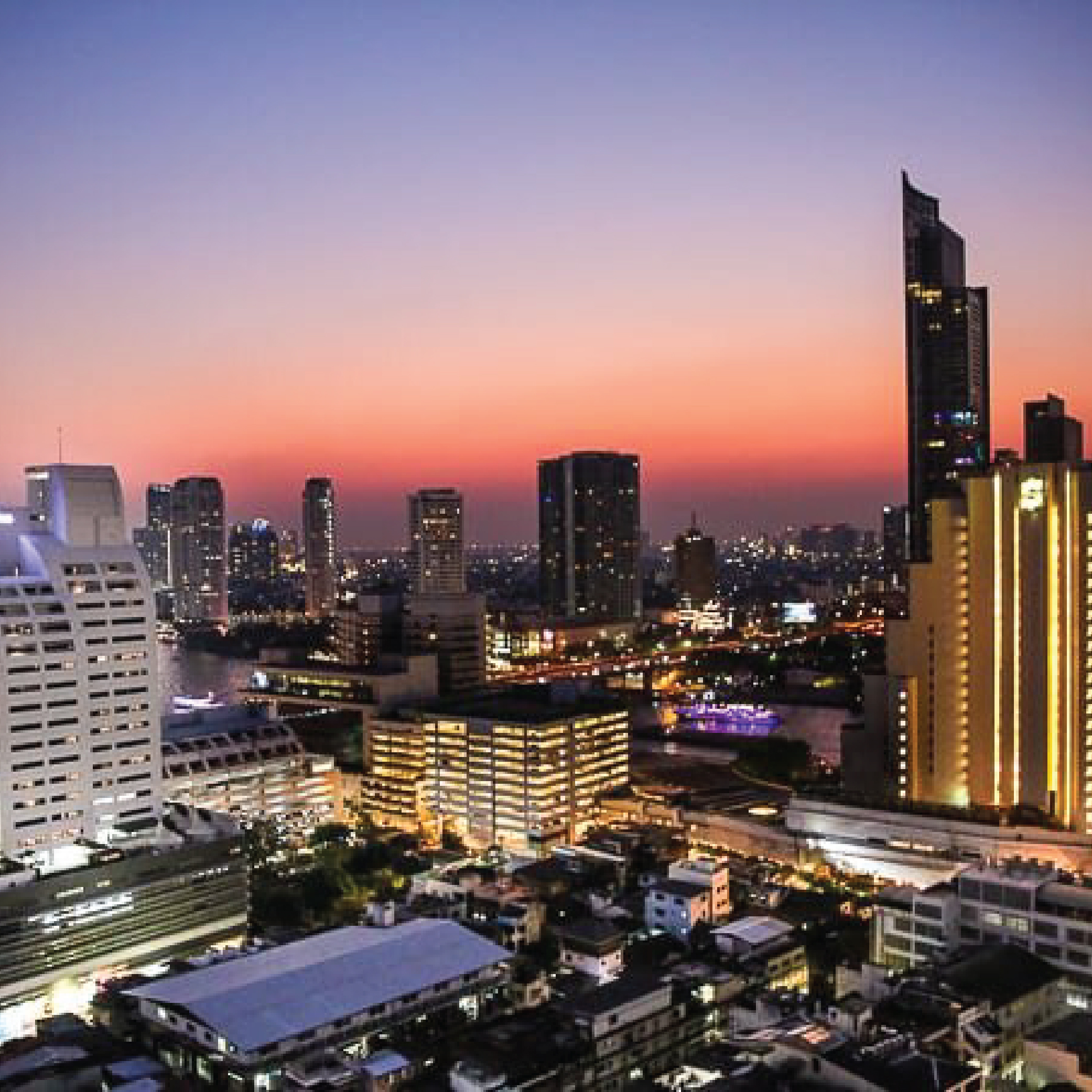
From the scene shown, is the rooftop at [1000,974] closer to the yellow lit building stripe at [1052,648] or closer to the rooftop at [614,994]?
the rooftop at [614,994]

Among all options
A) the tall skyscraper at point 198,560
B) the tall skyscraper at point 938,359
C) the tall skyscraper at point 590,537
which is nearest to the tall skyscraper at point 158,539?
the tall skyscraper at point 198,560

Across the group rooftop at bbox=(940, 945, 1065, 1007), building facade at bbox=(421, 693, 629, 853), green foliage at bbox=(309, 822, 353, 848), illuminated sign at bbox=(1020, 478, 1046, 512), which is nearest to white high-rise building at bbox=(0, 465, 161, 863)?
green foliage at bbox=(309, 822, 353, 848)

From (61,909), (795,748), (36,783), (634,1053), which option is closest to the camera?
(634,1053)

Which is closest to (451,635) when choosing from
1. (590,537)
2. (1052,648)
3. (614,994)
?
(1052,648)

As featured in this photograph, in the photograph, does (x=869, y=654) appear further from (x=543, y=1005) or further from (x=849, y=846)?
(x=543, y=1005)

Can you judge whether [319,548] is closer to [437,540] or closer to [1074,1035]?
[437,540]

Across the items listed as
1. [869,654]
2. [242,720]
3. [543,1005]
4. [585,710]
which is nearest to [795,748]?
[585,710]

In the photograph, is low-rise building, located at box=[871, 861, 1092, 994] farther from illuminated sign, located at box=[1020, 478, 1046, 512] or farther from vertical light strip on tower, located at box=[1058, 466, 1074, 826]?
illuminated sign, located at box=[1020, 478, 1046, 512]
